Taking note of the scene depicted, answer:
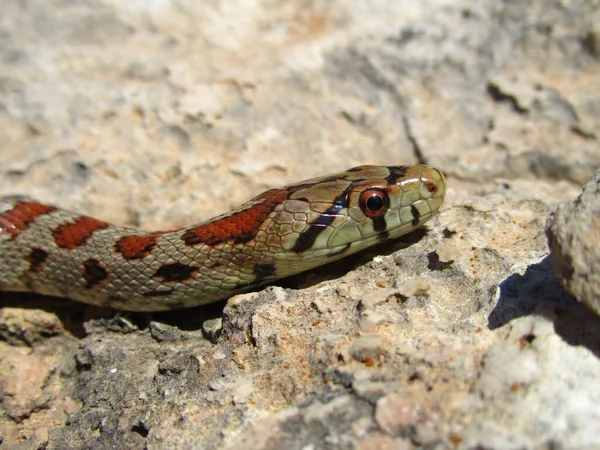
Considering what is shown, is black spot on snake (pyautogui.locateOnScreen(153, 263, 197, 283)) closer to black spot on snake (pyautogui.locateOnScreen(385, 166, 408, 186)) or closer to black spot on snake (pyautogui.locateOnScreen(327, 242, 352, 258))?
black spot on snake (pyautogui.locateOnScreen(327, 242, 352, 258))

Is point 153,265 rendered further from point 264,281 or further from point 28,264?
point 28,264

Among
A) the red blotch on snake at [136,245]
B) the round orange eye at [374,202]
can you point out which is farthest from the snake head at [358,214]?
the red blotch on snake at [136,245]

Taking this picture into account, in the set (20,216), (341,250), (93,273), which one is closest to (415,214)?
(341,250)

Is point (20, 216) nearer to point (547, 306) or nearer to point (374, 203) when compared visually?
point (374, 203)

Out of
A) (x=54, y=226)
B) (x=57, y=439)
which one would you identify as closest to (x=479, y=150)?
(x=54, y=226)

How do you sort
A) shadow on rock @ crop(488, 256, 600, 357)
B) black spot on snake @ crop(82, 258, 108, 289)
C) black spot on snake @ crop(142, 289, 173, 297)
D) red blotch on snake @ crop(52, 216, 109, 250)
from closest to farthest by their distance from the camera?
1. shadow on rock @ crop(488, 256, 600, 357)
2. black spot on snake @ crop(142, 289, 173, 297)
3. black spot on snake @ crop(82, 258, 108, 289)
4. red blotch on snake @ crop(52, 216, 109, 250)

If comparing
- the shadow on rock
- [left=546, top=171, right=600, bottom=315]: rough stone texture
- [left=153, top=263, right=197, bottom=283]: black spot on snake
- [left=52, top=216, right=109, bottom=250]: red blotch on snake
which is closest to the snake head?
[left=153, top=263, right=197, bottom=283]: black spot on snake

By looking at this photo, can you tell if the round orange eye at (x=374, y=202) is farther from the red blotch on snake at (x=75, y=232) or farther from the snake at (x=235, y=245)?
the red blotch on snake at (x=75, y=232)
